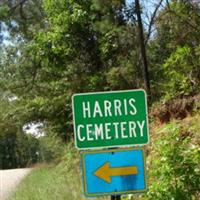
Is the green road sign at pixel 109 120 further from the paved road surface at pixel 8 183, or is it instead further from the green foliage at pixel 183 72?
the paved road surface at pixel 8 183

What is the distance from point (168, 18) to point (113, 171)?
13294 mm

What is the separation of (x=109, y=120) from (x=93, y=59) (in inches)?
731

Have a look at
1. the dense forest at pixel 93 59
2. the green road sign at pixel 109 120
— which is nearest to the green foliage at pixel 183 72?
the dense forest at pixel 93 59

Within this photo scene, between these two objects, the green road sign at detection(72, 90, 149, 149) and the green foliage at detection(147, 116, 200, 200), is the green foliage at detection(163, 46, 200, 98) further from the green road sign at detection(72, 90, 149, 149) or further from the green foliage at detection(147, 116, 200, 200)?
the green road sign at detection(72, 90, 149, 149)

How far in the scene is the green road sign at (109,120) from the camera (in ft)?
15.1

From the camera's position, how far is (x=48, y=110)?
1069 inches

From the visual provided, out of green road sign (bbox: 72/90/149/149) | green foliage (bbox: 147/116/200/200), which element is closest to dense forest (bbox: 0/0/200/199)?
green foliage (bbox: 147/116/200/200)

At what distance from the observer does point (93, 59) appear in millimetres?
23109

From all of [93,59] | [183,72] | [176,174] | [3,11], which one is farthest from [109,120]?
[93,59]

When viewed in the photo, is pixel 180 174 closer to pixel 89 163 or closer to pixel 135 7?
pixel 89 163

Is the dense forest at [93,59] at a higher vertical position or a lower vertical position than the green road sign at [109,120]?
higher

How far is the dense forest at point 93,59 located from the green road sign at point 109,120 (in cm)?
215

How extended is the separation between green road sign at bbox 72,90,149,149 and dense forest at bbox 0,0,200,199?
2.15 meters

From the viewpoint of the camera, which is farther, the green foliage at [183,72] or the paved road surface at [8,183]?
the paved road surface at [8,183]
